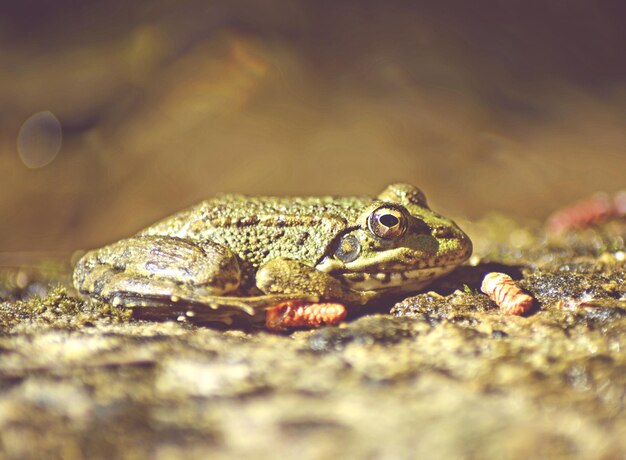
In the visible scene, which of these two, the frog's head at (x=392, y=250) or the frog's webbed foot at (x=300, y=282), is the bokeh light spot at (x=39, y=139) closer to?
the frog's webbed foot at (x=300, y=282)

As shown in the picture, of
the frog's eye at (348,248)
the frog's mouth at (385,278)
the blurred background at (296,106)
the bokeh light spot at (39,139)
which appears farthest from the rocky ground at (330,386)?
the bokeh light spot at (39,139)

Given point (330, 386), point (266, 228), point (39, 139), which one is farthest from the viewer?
point (39, 139)

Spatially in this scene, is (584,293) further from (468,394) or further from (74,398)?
(74,398)

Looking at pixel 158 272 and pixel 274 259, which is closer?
pixel 158 272

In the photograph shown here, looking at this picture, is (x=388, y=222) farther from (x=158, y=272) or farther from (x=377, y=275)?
(x=158, y=272)

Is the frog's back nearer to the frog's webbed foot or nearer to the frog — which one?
the frog

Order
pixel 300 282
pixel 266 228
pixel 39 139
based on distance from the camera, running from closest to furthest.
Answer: pixel 300 282 < pixel 266 228 < pixel 39 139

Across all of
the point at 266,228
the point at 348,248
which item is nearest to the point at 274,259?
the point at 266,228
